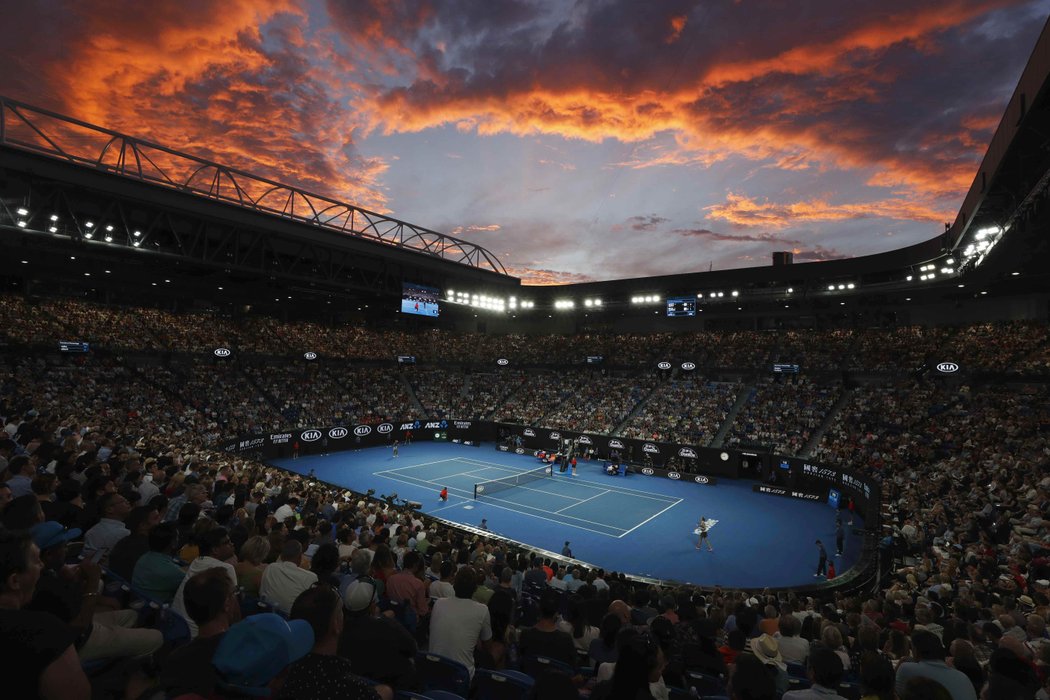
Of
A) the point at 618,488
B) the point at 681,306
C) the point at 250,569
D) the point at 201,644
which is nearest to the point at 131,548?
the point at 250,569

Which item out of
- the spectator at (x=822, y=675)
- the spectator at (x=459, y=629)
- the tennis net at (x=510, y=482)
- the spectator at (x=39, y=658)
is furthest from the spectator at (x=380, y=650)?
the tennis net at (x=510, y=482)

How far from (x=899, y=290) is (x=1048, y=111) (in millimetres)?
29366

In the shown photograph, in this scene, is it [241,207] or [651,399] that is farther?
[651,399]

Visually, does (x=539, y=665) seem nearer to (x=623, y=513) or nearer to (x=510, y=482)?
(x=623, y=513)

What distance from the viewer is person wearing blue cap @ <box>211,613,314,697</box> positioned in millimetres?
2453

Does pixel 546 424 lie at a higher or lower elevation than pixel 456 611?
lower

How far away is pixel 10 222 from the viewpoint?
73.4ft

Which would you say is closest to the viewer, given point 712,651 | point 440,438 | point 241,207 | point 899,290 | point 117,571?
point 117,571

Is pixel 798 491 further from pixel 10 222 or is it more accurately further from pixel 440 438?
pixel 10 222

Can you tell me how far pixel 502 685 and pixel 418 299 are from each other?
35056mm

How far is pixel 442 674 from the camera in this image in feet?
15.1

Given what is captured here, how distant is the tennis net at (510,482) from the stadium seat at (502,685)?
26.3 meters

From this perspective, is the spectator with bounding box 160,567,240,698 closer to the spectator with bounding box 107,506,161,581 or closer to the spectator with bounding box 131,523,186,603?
the spectator with bounding box 131,523,186,603

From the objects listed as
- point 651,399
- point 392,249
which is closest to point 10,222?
point 392,249
